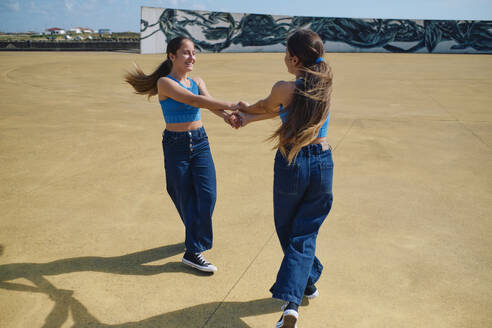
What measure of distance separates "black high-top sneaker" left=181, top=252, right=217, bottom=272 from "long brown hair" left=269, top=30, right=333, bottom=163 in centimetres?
130

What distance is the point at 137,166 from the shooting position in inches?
226

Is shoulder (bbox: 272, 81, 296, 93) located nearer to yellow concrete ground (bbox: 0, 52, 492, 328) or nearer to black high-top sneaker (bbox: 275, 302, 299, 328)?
black high-top sneaker (bbox: 275, 302, 299, 328)

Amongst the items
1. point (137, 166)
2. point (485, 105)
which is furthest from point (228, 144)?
point (485, 105)

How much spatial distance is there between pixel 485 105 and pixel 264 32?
26596 millimetres

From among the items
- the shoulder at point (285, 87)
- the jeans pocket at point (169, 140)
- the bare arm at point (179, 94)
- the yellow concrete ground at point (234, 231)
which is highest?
the shoulder at point (285, 87)

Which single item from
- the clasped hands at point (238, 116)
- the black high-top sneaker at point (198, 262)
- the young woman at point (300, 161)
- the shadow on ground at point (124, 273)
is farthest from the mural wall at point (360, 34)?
the young woman at point (300, 161)

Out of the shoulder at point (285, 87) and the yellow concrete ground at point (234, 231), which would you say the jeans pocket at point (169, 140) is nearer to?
the yellow concrete ground at point (234, 231)

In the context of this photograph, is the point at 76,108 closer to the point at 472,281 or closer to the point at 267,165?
the point at 267,165

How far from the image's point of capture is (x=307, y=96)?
2.27 metres

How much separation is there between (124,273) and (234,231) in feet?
3.72

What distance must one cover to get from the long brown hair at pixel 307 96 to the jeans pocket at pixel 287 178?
0.42 ft

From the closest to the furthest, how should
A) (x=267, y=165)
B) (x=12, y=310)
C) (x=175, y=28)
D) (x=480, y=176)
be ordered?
1. (x=12, y=310)
2. (x=480, y=176)
3. (x=267, y=165)
4. (x=175, y=28)

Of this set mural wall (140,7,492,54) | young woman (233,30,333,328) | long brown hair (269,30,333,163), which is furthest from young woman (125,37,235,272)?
mural wall (140,7,492,54)

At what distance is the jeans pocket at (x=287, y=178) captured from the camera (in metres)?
2.45
